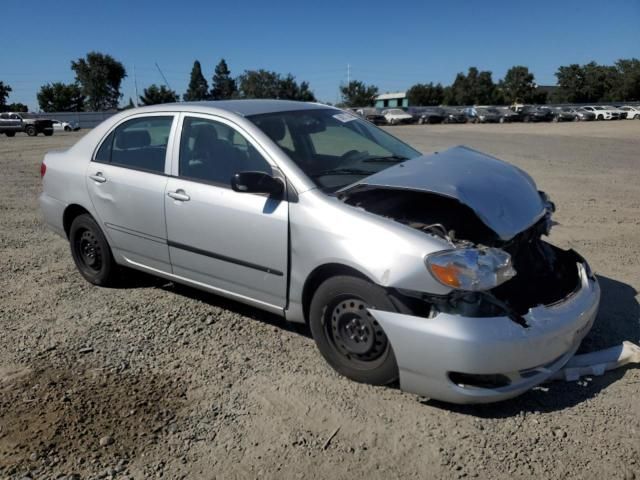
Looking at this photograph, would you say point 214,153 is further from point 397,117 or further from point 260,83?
point 260,83

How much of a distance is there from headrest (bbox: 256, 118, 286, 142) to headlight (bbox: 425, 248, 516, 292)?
1.55 metres

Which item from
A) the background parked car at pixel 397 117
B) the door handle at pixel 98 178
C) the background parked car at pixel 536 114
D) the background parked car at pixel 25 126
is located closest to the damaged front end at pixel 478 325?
the door handle at pixel 98 178

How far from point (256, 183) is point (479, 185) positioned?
55.2 inches

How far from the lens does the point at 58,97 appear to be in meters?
86.4

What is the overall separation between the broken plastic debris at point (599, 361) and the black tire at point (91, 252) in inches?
147

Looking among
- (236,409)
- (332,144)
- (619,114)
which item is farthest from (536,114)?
(236,409)

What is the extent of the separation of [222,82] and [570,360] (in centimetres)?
10501

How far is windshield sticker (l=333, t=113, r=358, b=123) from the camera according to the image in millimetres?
4631

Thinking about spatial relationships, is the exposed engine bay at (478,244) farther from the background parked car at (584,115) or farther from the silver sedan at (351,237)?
the background parked car at (584,115)

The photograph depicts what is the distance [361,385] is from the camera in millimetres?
3396

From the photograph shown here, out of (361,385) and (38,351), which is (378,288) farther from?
(38,351)

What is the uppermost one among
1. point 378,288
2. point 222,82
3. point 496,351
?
point 222,82

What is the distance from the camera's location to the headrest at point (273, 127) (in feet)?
12.8

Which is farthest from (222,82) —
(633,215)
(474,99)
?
(633,215)
